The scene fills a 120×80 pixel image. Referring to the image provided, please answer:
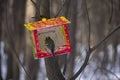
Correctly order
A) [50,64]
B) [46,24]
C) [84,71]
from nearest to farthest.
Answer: [46,24], [50,64], [84,71]

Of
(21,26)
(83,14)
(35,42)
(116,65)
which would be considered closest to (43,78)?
(21,26)

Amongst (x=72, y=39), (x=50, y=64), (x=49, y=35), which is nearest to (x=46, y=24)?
(x=49, y=35)

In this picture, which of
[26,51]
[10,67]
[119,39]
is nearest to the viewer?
[26,51]

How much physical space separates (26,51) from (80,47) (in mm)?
316

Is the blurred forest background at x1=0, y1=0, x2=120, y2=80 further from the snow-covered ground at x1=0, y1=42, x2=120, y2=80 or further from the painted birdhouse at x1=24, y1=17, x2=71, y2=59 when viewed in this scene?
the painted birdhouse at x1=24, y1=17, x2=71, y2=59

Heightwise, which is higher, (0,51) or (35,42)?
(35,42)

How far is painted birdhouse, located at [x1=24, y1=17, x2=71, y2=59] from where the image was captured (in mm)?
836

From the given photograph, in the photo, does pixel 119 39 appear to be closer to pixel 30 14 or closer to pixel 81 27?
pixel 81 27

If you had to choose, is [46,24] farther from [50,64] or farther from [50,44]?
A: [50,64]

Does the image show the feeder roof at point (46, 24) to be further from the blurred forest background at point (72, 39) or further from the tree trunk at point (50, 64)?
the blurred forest background at point (72, 39)

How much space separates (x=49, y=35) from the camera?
861 mm

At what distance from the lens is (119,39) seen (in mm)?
2068

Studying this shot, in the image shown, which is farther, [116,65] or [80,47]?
[116,65]

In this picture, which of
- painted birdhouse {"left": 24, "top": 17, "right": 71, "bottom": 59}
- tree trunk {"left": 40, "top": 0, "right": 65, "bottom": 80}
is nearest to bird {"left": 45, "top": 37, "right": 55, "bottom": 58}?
painted birdhouse {"left": 24, "top": 17, "right": 71, "bottom": 59}
